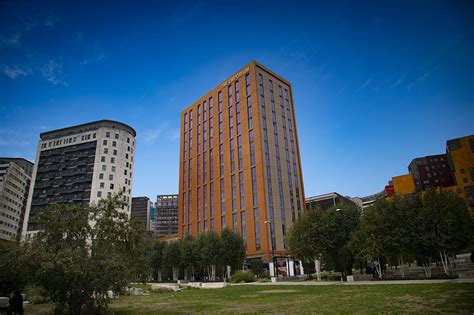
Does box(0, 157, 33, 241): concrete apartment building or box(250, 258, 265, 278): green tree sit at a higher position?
box(0, 157, 33, 241): concrete apartment building

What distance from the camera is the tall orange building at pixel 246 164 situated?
219 feet

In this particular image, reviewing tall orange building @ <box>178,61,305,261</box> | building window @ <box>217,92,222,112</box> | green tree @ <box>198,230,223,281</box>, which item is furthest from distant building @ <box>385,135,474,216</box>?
building window @ <box>217,92,222,112</box>

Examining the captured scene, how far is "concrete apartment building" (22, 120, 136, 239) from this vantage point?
305 feet

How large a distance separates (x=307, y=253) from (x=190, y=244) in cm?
2723

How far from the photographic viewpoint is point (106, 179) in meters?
93.1

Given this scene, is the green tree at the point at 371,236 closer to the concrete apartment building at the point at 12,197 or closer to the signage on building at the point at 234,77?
the signage on building at the point at 234,77

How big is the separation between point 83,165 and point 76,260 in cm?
9282

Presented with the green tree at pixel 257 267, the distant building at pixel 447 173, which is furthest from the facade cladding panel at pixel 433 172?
the green tree at pixel 257 267

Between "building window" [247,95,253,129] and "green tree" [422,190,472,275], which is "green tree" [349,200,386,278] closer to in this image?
"green tree" [422,190,472,275]

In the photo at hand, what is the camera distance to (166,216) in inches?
7126

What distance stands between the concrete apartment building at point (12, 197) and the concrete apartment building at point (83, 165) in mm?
14807

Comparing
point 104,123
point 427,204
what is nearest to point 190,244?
point 427,204

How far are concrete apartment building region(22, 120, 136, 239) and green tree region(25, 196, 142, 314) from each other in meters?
79.8

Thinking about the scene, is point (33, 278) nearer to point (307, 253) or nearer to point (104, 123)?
point (307, 253)
